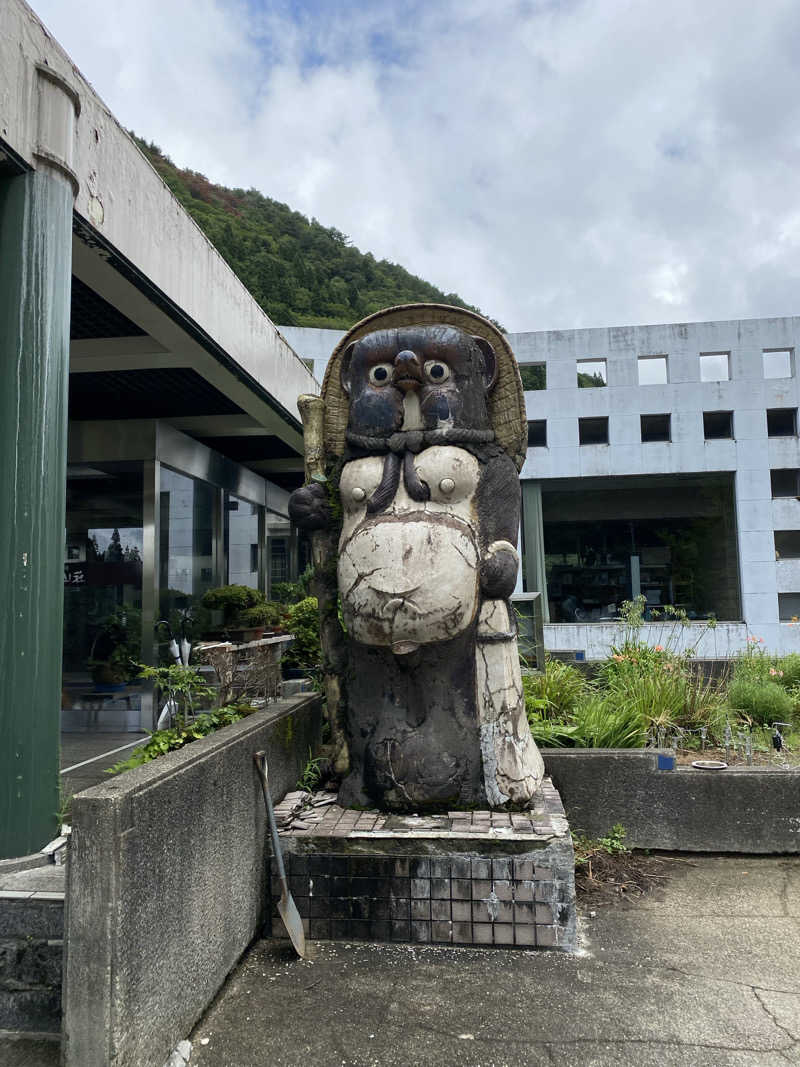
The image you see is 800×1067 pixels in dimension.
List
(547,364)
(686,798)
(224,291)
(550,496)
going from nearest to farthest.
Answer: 1. (686,798)
2. (224,291)
3. (547,364)
4. (550,496)

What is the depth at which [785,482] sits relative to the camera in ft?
64.5

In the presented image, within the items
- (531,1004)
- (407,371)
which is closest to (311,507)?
(407,371)

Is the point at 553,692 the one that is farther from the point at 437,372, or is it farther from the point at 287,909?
the point at 287,909

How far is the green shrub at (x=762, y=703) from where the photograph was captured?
644 cm

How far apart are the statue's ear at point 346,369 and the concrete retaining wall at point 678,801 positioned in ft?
8.97

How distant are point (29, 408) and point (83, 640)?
506 centimetres

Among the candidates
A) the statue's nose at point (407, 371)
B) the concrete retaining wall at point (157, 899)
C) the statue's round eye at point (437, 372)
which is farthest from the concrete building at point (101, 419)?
the statue's round eye at point (437, 372)

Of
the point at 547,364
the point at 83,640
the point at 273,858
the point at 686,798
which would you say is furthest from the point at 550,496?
the point at 273,858

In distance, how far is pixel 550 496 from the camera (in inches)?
814

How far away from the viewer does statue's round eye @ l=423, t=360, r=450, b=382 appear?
4.09 metres

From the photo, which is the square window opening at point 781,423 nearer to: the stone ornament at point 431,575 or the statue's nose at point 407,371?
the stone ornament at point 431,575

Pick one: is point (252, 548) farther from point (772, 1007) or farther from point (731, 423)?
point (731, 423)

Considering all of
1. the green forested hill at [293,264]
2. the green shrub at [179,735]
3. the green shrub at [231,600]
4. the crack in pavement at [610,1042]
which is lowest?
the crack in pavement at [610,1042]

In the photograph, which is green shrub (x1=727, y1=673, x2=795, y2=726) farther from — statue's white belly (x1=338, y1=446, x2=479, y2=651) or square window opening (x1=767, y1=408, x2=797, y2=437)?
square window opening (x1=767, y1=408, x2=797, y2=437)
